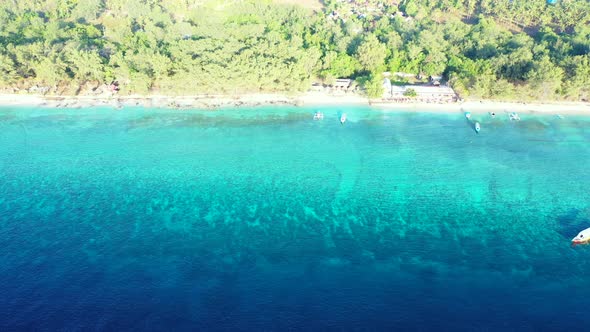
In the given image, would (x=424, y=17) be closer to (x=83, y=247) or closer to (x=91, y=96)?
(x=91, y=96)

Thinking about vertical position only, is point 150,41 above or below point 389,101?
above

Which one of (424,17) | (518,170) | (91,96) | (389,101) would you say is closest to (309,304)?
(518,170)

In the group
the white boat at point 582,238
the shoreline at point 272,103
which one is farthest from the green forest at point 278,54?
the white boat at point 582,238

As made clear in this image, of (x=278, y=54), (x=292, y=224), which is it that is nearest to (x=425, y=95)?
(x=278, y=54)

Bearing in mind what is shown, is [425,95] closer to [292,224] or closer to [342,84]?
[342,84]

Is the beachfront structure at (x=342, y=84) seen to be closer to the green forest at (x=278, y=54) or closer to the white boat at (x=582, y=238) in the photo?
the green forest at (x=278, y=54)

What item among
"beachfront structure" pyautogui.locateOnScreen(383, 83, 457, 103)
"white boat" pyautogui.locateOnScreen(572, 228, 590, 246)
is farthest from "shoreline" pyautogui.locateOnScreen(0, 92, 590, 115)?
"white boat" pyautogui.locateOnScreen(572, 228, 590, 246)

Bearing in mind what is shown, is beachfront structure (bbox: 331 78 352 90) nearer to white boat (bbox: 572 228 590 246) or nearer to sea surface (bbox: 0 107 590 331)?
sea surface (bbox: 0 107 590 331)
